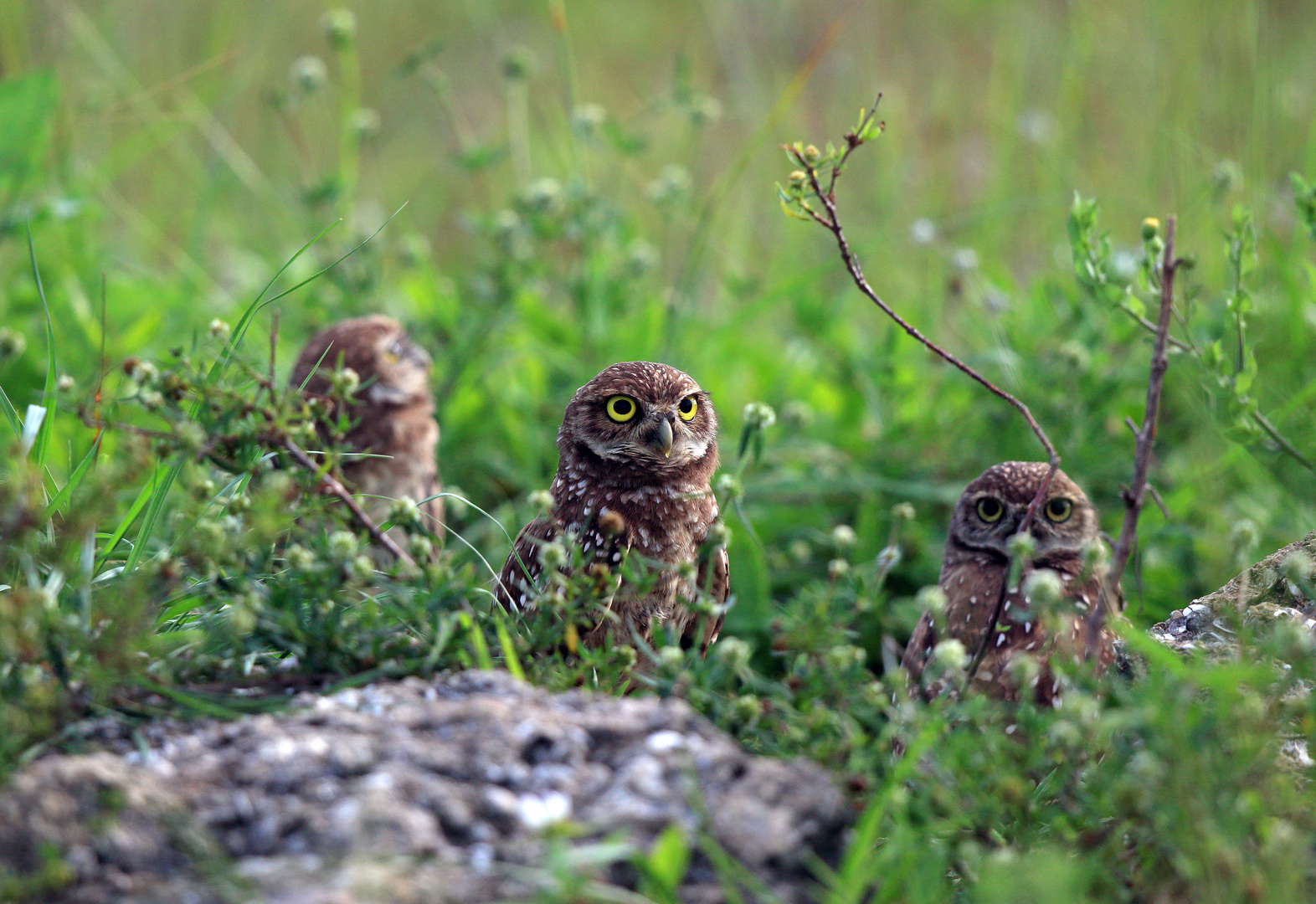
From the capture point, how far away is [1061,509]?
3410 mm

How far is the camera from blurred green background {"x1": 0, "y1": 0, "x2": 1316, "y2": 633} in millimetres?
4535

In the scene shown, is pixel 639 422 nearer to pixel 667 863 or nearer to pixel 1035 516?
pixel 1035 516

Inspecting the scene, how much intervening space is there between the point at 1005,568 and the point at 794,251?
3604 mm

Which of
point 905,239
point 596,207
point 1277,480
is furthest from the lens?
point 905,239

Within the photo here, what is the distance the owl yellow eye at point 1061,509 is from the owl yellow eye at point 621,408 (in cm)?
123

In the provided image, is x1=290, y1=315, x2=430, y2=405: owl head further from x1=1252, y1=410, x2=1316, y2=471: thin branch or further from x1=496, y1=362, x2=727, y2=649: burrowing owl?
x1=1252, y1=410, x2=1316, y2=471: thin branch

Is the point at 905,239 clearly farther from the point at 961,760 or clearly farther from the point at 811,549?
the point at 961,760

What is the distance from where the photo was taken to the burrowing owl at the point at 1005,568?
316cm

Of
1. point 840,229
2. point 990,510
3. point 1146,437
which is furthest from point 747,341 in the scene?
point 1146,437

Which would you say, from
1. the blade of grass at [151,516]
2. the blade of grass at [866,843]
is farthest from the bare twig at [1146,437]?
the blade of grass at [151,516]

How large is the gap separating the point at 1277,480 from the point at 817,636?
273cm

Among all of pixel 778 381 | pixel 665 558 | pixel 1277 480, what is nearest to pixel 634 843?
pixel 665 558

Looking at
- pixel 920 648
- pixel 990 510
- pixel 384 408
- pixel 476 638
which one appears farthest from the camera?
pixel 384 408

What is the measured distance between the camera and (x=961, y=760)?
200cm
